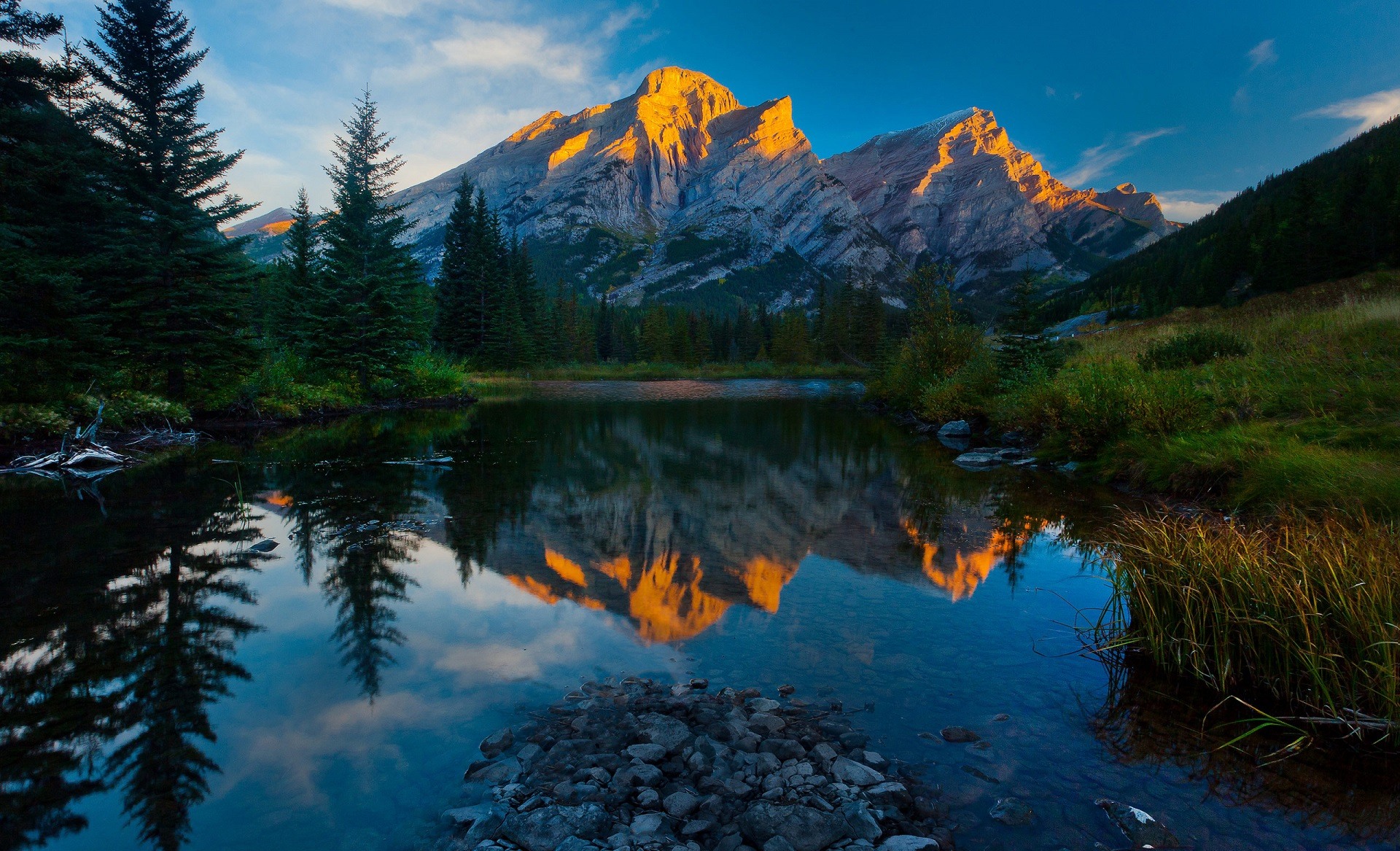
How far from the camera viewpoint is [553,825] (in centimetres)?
337

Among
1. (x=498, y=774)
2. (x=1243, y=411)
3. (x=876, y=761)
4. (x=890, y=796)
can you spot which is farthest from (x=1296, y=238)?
(x=498, y=774)

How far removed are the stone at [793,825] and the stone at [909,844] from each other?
23 cm

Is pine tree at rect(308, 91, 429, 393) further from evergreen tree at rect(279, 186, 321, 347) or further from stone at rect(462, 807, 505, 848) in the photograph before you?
stone at rect(462, 807, 505, 848)

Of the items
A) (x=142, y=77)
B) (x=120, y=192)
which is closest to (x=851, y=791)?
(x=120, y=192)

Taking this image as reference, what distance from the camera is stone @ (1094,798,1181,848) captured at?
344 centimetres

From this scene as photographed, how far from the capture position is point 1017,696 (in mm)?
5230

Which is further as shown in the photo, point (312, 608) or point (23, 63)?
point (23, 63)

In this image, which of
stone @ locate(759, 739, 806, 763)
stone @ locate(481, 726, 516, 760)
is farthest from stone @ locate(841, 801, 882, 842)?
stone @ locate(481, 726, 516, 760)

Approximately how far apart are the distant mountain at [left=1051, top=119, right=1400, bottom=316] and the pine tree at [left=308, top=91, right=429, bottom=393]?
53336 mm

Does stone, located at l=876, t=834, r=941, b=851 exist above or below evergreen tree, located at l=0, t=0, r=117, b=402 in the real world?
below

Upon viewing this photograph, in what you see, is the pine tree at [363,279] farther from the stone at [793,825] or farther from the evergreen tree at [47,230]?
the stone at [793,825]

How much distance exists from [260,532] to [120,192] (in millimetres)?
18493

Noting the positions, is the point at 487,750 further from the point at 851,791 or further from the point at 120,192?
the point at 120,192

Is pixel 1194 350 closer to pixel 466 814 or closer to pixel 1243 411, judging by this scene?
pixel 1243 411
